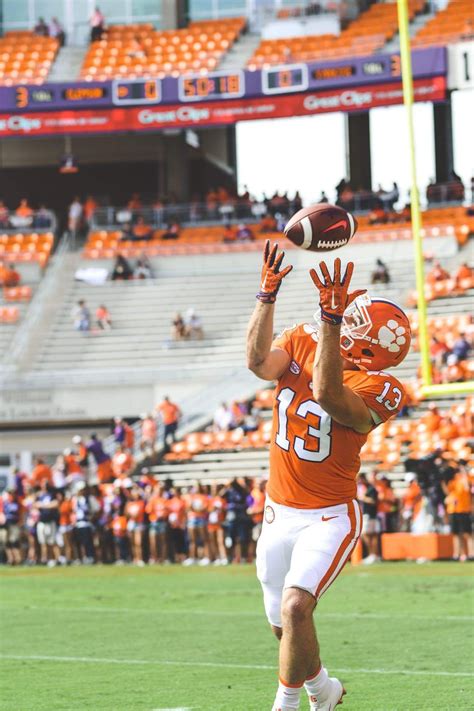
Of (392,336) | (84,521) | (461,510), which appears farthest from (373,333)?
(84,521)

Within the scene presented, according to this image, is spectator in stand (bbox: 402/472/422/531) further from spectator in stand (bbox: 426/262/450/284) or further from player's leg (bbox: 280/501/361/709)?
player's leg (bbox: 280/501/361/709)

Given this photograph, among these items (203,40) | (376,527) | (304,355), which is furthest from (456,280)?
(304,355)

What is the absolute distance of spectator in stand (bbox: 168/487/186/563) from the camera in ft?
63.7

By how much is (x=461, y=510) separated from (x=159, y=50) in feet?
65.1

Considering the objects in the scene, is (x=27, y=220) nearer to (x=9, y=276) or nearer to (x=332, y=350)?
(x=9, y=276)

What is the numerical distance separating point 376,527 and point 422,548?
2.12 feet

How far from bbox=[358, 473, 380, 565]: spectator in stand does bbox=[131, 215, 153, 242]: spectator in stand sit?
1445cm

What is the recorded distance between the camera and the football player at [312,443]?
17.1ft

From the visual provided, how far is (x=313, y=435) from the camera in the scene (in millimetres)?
5336

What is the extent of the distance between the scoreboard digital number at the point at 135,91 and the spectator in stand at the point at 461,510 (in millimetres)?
16688

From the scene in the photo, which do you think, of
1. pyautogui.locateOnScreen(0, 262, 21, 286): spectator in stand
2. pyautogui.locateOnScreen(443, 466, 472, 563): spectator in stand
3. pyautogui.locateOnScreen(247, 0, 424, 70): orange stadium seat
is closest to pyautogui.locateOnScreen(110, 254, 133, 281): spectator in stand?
pyautogui.locateOnScreen(0, 262, 21, 286): spectator in stand

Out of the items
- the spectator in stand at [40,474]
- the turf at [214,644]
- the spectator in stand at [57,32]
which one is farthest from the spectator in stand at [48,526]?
the spectator in stand at [57,32]

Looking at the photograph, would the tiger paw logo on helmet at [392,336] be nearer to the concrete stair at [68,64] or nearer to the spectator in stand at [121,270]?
the spectator in stand at [121,270]

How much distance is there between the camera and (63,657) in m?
8.66
